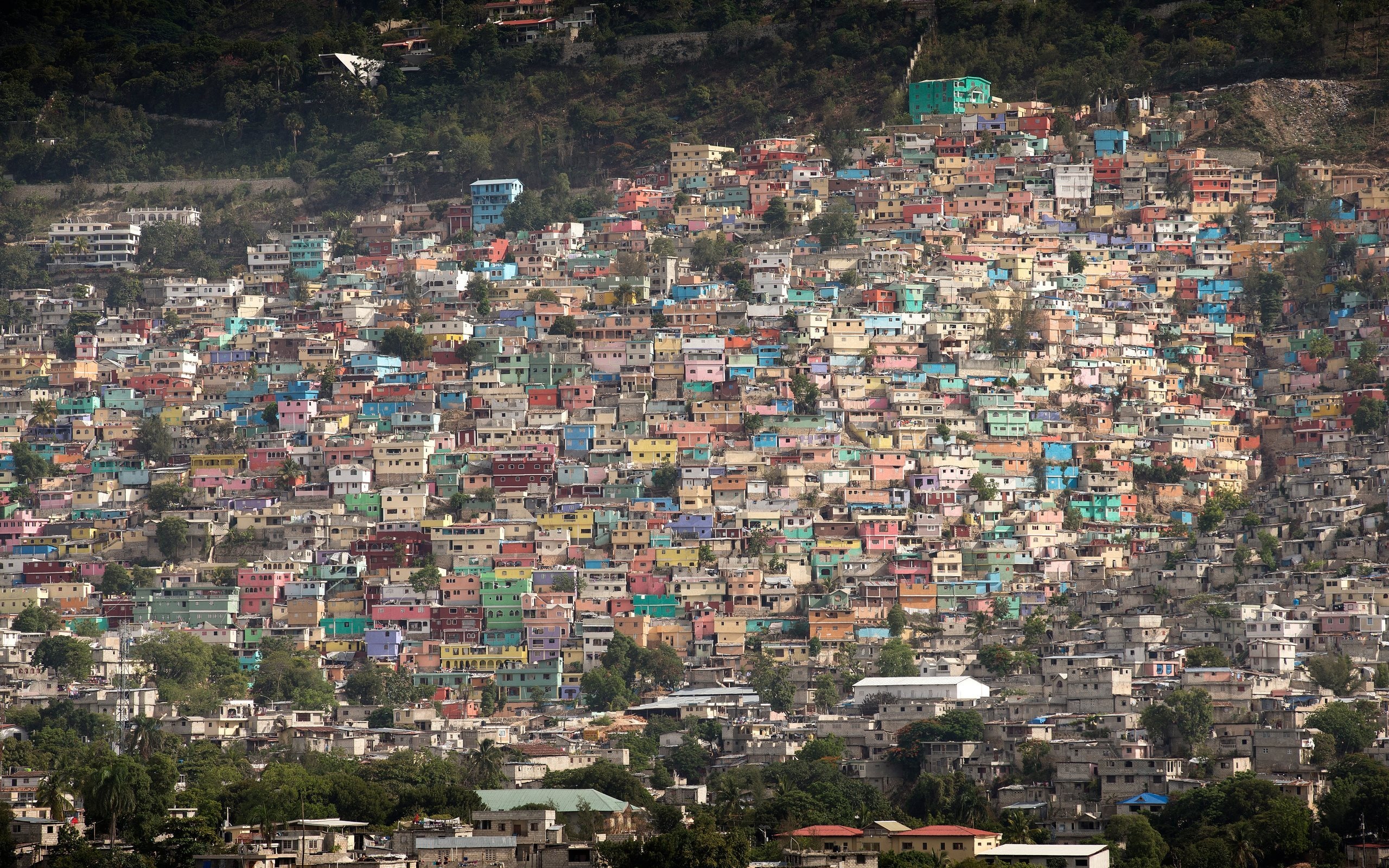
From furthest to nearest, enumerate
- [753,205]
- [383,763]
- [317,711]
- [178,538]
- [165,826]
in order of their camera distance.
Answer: [753,205], [178,538], [317,711], [383,763], [165,826]

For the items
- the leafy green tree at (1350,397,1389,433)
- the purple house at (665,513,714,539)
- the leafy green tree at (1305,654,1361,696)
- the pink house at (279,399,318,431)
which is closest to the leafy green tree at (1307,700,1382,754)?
the leafy green tree at (1305,654,1361,696)

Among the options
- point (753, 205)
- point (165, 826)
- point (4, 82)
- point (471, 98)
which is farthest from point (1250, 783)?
point (4, 82)

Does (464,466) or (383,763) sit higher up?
(464,466)

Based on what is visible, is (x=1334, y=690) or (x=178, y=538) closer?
(x=1334, y=690)

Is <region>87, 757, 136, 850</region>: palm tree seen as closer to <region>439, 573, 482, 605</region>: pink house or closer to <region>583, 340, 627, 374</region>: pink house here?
<region>439, 573, 482, 605</region>: pink house

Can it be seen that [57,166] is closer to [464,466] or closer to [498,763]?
[464,466]
